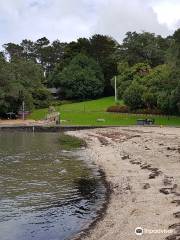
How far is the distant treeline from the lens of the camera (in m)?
85.2

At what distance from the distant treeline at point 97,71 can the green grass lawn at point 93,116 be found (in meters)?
2.42

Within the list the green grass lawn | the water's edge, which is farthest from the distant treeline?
the water's edge

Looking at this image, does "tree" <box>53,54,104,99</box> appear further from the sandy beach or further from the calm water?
the calm water

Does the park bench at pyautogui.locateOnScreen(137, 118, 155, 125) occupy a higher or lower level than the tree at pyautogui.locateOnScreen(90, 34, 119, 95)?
lower

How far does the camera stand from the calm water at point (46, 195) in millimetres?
21016

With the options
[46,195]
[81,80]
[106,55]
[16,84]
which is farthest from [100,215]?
[106,55]

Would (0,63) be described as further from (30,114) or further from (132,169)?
(132,169)

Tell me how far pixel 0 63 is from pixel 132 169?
63.0 meters

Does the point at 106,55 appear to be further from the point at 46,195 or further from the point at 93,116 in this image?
the point at 46,195

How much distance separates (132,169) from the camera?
35.7 meters

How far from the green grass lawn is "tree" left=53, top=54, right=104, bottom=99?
10.1 m

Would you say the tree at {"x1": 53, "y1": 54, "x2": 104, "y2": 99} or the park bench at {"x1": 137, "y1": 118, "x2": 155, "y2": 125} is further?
the tree at {"x1": 53, "y1": 54, "x2": 104, "y2": 99}

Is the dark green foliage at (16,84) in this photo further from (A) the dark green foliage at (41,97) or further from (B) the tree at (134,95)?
(B) the tree at (134,95)

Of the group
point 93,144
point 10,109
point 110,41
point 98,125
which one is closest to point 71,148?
point 93,144
